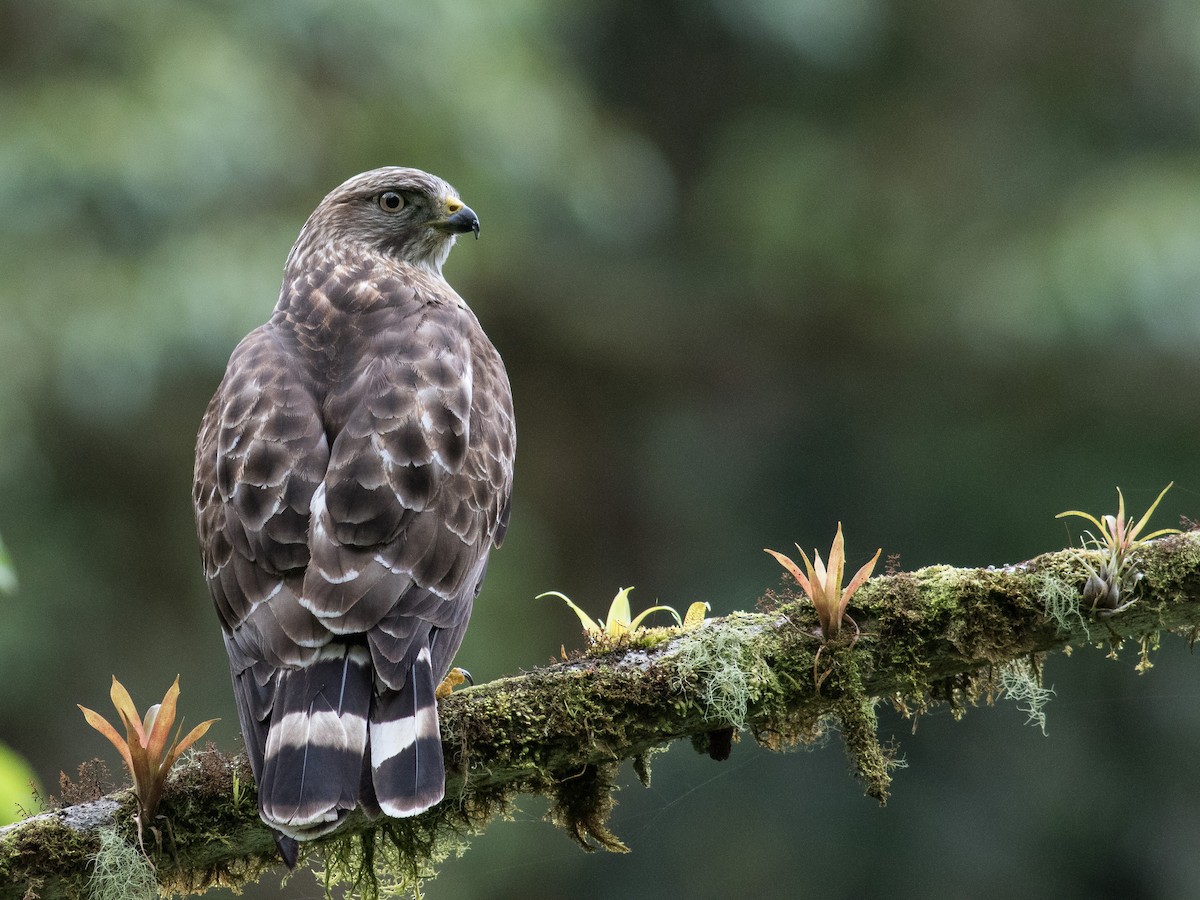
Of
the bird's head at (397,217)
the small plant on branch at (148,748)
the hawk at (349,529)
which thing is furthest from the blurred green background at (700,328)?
the small plant on branch at (148,748)

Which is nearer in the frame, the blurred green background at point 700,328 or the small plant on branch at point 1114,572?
the small plant on branch at point 1114,572

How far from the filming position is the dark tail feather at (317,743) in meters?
3.61

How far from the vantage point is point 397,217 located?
619 centimetres

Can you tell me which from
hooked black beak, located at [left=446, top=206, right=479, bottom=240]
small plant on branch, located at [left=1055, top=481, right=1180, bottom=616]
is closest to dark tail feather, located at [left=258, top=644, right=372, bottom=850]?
small plant on branch, located at [left=1055, top=481, right=1180, bottom=616]

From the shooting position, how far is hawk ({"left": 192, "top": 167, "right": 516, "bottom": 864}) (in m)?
3.75

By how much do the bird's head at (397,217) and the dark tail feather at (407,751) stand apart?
104 inches

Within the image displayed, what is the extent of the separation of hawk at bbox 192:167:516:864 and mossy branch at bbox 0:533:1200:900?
0.18 m

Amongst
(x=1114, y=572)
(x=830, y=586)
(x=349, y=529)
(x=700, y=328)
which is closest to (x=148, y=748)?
(x=349, y=529)

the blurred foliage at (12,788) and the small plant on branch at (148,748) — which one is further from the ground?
the small plant on branch at (148,748)

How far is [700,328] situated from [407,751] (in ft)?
33.3

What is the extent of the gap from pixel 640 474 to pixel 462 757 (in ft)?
33.3

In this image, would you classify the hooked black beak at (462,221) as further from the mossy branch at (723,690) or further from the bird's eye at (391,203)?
the mossy branch at (723,690)

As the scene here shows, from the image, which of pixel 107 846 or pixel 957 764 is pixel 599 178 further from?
pixel 107 846

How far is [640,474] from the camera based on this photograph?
13.9 meters
